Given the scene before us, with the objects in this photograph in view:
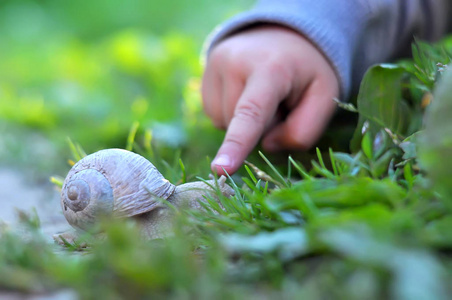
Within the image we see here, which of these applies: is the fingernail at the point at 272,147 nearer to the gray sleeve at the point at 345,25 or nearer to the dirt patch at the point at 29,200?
the gray sleeve at the point at 345,25

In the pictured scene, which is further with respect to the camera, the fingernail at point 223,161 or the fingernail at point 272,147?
the fingernail at point 272,147

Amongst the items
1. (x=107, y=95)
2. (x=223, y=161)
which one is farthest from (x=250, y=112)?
(x=107, y=95)

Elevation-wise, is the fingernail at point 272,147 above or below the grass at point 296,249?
above

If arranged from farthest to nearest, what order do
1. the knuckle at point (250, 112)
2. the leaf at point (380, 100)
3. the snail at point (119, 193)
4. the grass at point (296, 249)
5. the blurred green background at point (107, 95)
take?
1. the blurred green background at point (107, 95)
2. the knuckle at point (250, 112)
3. the leaf at point (380, 100)
4. the snail at point (119, 193)
5. the grass at point (296, 249)

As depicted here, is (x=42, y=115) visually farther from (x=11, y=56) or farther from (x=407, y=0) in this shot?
(x=11, y=56)

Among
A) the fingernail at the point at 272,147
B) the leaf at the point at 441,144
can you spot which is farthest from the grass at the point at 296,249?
the fingernail at the point at 272,147

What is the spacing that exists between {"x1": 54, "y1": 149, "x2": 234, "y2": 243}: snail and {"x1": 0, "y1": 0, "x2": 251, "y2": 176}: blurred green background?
0.27 meters

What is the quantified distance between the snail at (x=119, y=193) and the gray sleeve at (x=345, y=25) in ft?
2.06

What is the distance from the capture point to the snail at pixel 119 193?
90 centimetres

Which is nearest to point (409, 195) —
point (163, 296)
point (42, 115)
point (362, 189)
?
point (362, 189)

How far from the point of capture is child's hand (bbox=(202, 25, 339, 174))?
47.4 inches

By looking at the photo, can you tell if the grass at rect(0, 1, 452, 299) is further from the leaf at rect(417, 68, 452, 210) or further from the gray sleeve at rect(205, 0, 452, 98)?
the gray sleeve at rect(205, 0, 452, 98)

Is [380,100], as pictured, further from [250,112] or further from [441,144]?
[441,144]

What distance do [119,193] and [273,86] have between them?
19.7 inches
